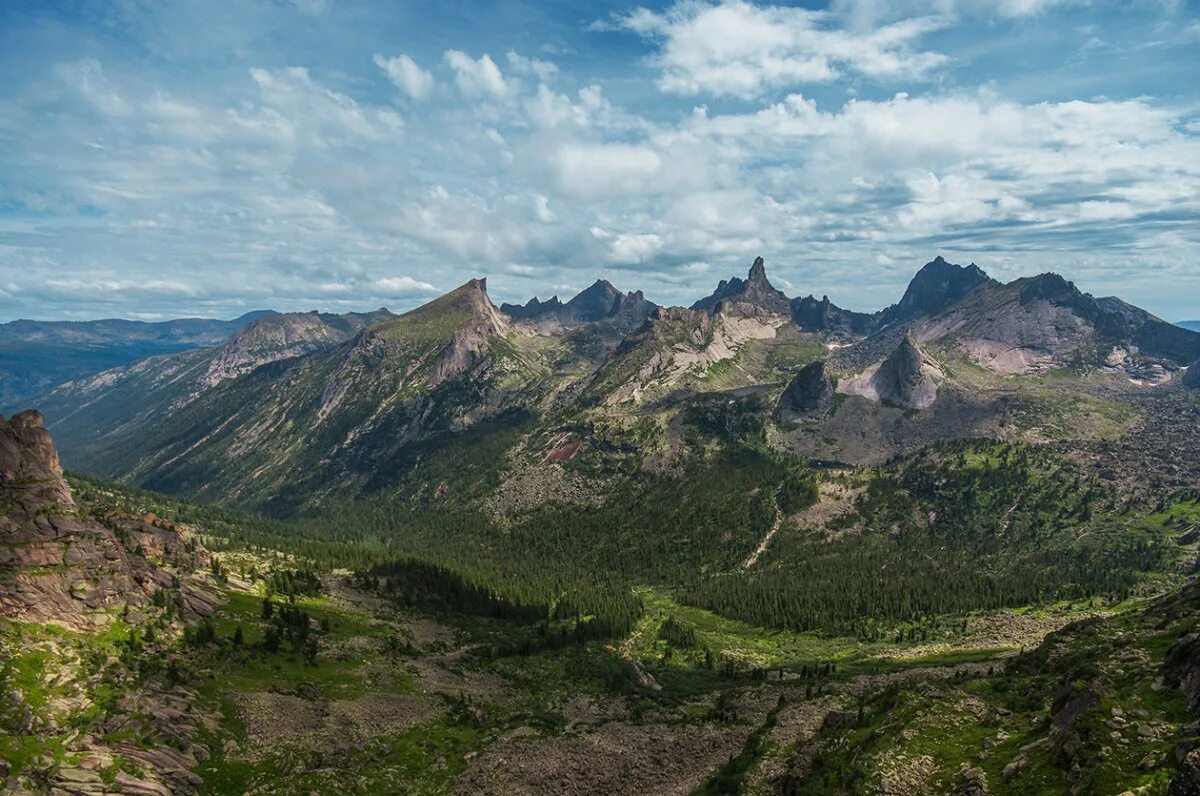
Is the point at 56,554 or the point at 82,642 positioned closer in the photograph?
the point at 82,642

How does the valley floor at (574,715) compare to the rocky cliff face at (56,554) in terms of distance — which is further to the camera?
the rocky cliff face at (56,554)

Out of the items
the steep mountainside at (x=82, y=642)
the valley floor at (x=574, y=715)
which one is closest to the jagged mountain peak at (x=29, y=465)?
the steep mountainside at (x=82, y=642)

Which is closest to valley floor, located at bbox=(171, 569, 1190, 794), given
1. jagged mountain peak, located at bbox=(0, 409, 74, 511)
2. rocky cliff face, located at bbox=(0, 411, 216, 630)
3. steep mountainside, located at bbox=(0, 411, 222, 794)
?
steep mountainside, located at bbox=(0, 411, 222, 794)

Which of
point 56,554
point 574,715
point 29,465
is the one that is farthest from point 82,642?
point 574,715

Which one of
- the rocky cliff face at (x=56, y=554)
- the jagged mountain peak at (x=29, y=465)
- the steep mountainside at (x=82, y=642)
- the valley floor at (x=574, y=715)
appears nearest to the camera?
the valley floor at (x=574, y=715)

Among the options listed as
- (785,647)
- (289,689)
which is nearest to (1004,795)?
(289,689)

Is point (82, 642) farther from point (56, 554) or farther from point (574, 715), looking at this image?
point (574, 715)

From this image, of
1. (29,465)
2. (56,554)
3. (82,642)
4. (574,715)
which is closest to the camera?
(82,642)

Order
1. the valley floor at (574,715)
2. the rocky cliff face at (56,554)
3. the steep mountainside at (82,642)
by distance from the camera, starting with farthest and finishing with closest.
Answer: the rocky cliff face at (56,554) < the steep mountainside at (82,642) < the valley floor at (574,715)

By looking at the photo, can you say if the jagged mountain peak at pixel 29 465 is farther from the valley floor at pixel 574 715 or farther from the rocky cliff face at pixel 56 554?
the valley floor at pixel 574 715

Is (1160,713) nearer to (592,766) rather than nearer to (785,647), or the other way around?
(592,766)
